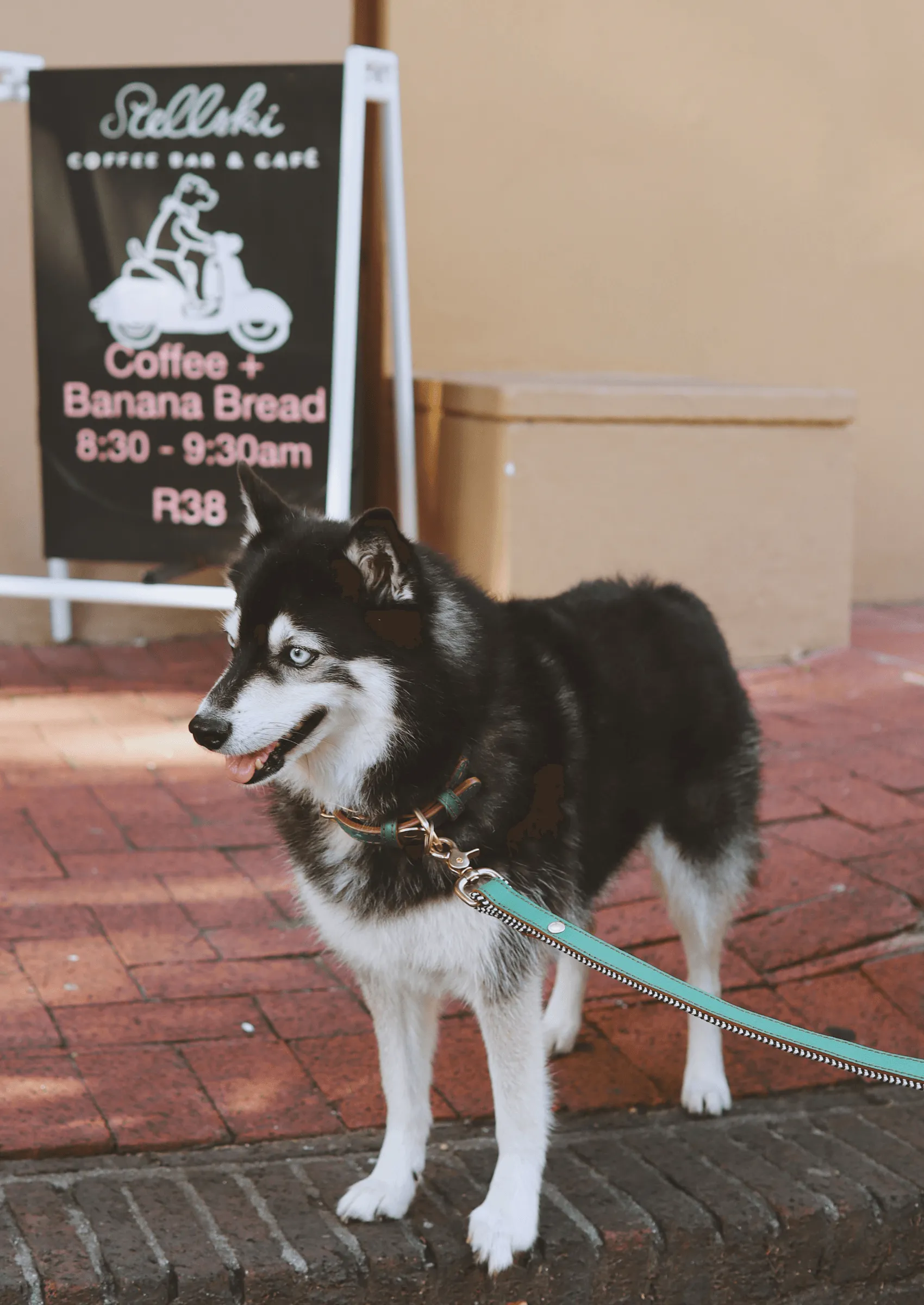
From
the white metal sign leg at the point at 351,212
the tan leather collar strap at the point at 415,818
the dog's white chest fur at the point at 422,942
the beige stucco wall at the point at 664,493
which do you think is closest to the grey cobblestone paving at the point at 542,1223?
the dog's white chest fur at the point at 422,942

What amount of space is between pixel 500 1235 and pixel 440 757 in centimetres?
74

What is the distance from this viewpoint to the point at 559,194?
228 inches

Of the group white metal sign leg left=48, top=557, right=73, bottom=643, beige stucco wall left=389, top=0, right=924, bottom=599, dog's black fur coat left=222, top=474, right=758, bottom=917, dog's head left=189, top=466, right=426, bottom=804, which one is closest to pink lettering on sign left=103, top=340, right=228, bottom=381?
white metal sign leg left=48, top=557, right=73, bottom=643

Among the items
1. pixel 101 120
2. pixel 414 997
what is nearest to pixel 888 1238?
pixel 414 997

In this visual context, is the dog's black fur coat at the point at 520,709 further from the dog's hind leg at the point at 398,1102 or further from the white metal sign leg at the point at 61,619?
the white metal sign leg at the point at 61,619

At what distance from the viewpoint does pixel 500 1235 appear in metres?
2.17

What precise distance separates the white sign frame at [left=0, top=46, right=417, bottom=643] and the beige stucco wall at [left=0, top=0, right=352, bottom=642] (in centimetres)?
32

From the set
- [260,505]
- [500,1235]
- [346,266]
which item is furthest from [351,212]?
[500,1235]

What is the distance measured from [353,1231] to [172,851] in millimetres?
1552

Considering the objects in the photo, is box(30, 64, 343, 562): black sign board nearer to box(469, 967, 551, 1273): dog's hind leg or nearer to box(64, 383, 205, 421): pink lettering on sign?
box(64, 383, 205, 421): pink lettering on sign

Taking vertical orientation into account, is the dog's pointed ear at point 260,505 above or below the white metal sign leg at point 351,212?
below

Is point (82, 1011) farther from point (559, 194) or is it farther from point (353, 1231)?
point (559, 194)

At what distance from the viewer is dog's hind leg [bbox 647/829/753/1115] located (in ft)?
8.63

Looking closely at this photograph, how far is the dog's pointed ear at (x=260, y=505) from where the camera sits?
2127mm
